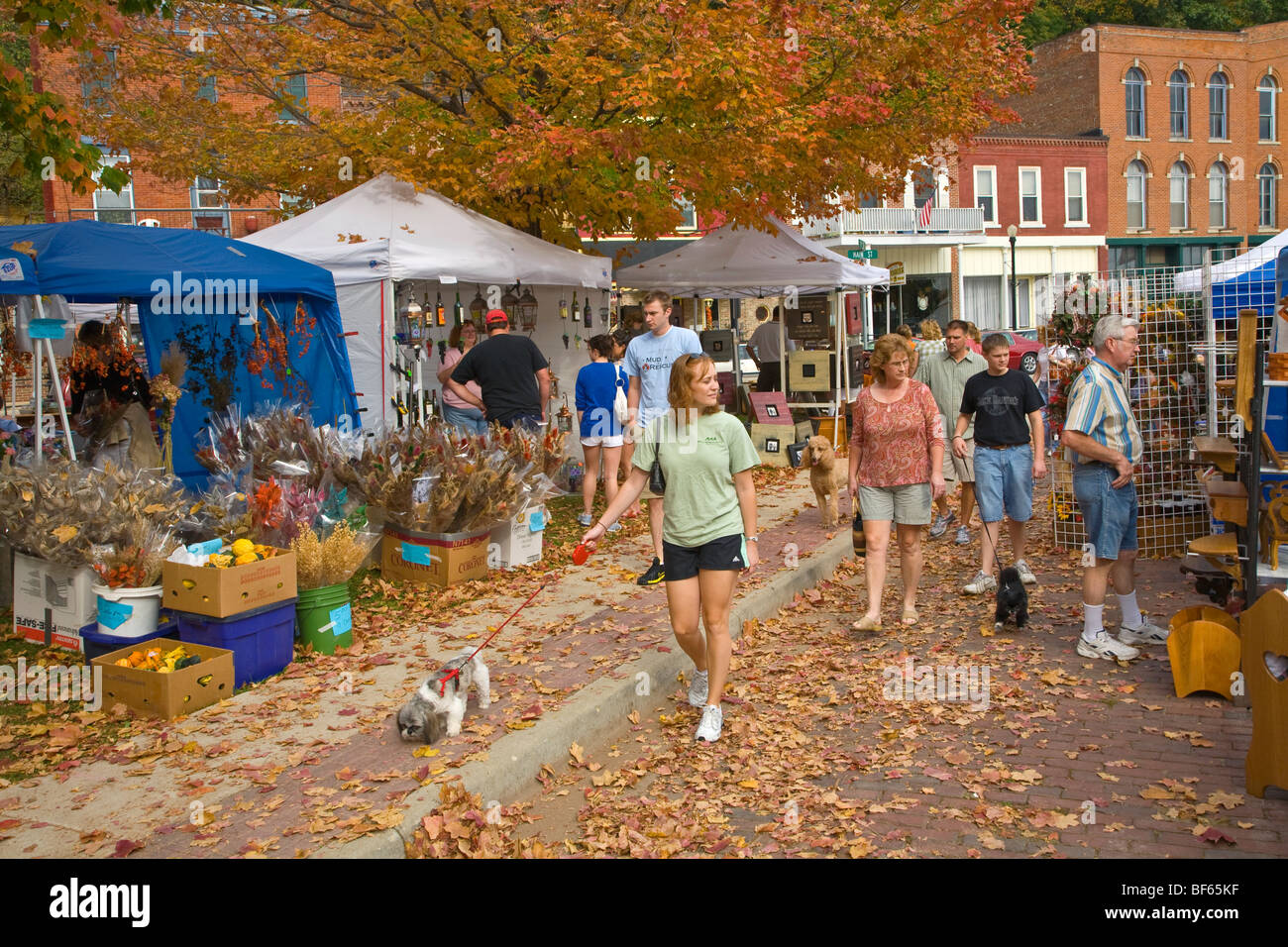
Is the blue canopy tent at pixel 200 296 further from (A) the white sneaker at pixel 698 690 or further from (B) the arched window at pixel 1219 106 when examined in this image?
(B) the arched window at pixel 1219 106

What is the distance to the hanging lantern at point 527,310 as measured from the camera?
41.9 feet

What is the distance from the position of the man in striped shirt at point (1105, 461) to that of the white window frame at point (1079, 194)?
130 feet

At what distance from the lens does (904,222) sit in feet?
133

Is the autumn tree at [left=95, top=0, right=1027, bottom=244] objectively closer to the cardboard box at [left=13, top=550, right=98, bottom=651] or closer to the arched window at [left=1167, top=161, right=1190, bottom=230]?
the cardboard box at [left=13, top=550, right=98, bottom=651]

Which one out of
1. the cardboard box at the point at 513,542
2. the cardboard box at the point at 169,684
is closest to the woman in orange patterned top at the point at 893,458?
the cardboard box at the point at 513,542

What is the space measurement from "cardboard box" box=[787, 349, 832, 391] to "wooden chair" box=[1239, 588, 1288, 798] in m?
11.5

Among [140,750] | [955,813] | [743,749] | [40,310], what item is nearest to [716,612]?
[743,749]

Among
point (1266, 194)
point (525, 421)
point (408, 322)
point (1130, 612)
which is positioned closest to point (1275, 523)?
point (1130, 612)

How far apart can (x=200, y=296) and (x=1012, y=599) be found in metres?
6.65

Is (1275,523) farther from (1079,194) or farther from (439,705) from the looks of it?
(1079,194)

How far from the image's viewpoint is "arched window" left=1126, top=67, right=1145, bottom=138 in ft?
141

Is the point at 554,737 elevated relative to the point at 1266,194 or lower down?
lower down

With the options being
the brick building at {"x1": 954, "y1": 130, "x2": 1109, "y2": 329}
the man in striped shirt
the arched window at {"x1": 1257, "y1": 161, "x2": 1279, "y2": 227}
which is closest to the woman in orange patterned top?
the man in striped shirt

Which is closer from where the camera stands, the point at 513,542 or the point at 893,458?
the point at 893,458
